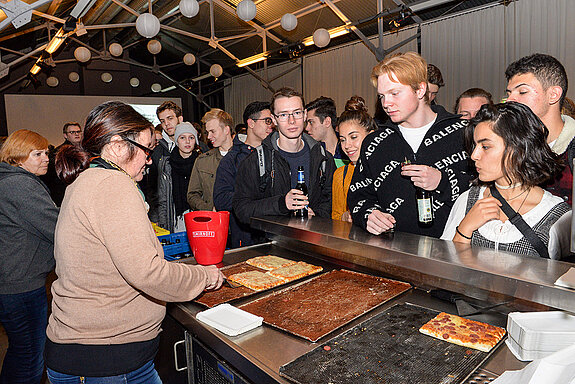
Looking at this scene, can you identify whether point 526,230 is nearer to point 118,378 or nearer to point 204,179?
point 118,378

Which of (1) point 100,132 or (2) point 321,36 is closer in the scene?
(1) point 100,132

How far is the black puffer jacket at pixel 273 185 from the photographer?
2601 mm

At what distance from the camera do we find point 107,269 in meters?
1.50

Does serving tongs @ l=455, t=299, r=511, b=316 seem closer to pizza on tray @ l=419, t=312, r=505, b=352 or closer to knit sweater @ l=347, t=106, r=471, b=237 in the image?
pizza on tray @ l=419, t=312, r=505, b=352

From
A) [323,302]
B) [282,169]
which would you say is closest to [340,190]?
[282,169]

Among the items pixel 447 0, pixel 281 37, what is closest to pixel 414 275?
pixel 447 0

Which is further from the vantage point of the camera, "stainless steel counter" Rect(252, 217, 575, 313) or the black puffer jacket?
the black puffer jacket

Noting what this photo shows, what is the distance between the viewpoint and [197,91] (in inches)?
682

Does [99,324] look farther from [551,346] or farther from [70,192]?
[551,346]

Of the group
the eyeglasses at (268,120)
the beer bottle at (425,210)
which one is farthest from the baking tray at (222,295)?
the eyeglasses at (268,120)

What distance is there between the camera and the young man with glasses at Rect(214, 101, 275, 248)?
330cm

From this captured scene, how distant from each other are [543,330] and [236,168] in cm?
259

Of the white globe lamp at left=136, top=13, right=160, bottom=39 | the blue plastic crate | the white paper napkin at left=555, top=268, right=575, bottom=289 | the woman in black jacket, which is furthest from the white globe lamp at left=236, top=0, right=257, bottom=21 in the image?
the white paper napkin at left=555, top=268, right=575, bottom=289

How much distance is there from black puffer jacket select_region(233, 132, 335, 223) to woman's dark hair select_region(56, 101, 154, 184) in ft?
3.34
